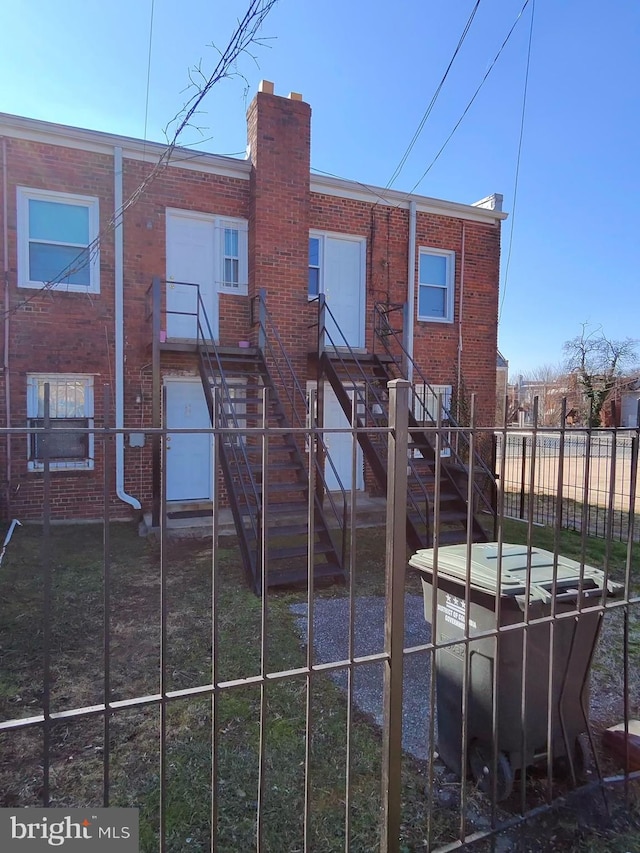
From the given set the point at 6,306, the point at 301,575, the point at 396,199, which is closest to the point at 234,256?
the point at 396,199

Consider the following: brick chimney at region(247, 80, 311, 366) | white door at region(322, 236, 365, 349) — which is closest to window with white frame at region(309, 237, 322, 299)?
white door at region(322, 236, 365, 349)

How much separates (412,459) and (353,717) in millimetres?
4109

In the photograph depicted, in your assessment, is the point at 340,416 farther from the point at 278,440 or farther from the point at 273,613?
the point at 273,613

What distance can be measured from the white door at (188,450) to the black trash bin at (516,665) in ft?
20.8

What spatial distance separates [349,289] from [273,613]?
21.1ft

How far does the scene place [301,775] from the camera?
265cm

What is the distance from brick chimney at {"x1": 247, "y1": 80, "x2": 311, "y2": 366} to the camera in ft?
27.1

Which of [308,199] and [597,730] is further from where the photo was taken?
[308,199]

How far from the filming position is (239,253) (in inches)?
343

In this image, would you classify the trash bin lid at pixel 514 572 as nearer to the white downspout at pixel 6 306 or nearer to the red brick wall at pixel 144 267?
the red brick wall at pixel 144 267

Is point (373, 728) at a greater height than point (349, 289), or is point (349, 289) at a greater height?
point (349, 289)

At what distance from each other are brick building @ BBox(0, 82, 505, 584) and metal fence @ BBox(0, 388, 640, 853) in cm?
442

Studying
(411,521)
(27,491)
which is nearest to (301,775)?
(411,521)

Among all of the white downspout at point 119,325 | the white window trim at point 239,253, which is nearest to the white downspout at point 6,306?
the white downspout at point 119,325
